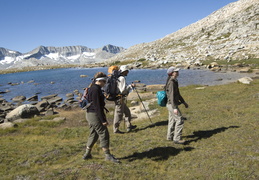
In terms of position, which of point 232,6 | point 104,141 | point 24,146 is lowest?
point 24,146

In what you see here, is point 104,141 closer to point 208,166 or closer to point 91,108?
point 91,108

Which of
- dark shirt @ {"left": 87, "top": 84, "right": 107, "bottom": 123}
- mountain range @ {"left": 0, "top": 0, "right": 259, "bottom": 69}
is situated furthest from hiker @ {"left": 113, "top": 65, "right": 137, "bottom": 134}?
mountain range @ {"left": 0, "top": 0, "right": 259, "bottom": 69}

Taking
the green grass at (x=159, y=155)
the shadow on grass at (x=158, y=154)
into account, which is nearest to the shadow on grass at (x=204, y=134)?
the green grass at (x=159, y=155)

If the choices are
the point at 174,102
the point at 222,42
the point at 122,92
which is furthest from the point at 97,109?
the point at 222,42

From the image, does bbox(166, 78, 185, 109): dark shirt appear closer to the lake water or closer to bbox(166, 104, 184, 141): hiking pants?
bbox(166, 104, 184, 141): hiking pants

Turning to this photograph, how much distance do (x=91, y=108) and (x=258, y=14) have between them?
523ft

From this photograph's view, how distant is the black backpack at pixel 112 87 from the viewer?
11.0 m

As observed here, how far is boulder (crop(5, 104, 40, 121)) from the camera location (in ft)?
82.7

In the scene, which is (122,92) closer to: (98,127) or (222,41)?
(98,127)

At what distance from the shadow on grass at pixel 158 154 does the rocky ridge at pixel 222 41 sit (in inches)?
2797

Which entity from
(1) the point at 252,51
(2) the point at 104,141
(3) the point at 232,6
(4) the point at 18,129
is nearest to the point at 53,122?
(4) the point at 18,129

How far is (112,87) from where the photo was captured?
36.5ft

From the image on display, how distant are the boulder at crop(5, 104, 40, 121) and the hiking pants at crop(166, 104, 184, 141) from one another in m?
21.7

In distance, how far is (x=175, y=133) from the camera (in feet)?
33.1
